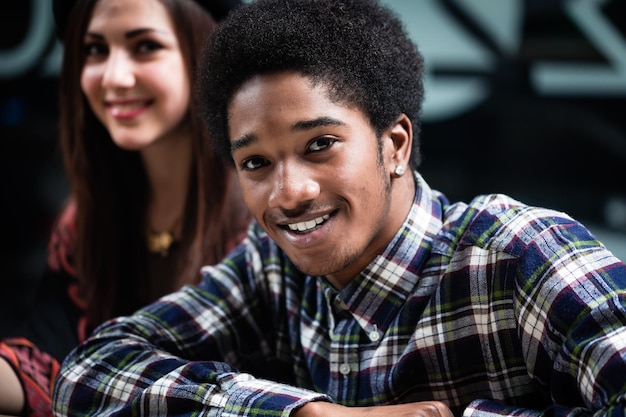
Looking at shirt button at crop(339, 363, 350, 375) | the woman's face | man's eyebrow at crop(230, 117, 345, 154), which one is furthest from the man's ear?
the woman's face

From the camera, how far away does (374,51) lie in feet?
4.11

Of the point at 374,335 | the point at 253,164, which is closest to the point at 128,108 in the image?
the point at 253,164

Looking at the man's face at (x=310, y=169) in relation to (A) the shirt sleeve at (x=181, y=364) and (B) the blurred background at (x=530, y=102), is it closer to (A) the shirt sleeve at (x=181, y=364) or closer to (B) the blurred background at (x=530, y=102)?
(A) the shirt sleeve at (x=181, y=364)

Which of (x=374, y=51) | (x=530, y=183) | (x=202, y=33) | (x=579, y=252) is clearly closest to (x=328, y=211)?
(x=374, y=51)

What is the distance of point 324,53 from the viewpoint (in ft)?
3.94

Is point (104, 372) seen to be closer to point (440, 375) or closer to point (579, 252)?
point (440, 375)

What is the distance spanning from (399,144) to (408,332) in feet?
1.06

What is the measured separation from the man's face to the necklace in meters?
0.78

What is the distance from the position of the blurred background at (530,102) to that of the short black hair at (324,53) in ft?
4.88

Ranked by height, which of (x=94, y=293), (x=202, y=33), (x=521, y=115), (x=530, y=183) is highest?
(x=202, y=33)

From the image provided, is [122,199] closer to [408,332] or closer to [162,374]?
[162,374]

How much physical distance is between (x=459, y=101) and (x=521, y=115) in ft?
0.83

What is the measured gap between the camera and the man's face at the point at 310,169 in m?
1.17

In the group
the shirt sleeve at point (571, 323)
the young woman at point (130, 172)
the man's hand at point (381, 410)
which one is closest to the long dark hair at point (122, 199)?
the young woman at point (130, 172)
